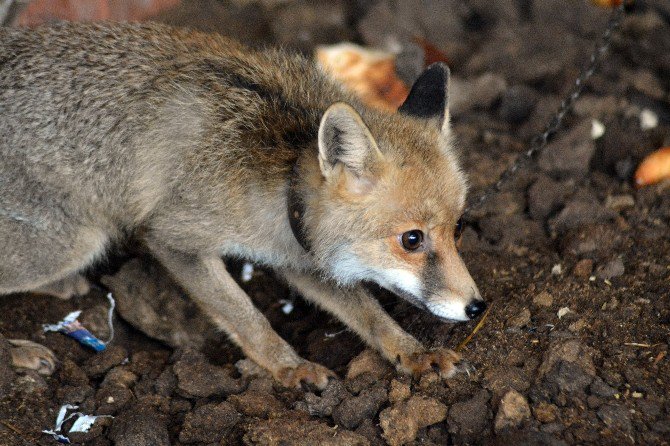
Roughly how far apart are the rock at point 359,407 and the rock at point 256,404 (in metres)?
0.36

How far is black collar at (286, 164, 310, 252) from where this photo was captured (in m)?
4.39

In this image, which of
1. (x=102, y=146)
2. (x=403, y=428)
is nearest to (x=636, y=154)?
(x=403, y=428)

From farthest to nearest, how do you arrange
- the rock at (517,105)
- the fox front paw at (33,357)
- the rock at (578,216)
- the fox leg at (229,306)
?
1. the rock at (517,105)
2. the rock at (578,216)
3. the fox leg at (229,306)
4. the fox front paw at (33,357)

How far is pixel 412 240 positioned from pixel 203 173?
1293 millimetres

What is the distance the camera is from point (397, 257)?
13.8 feet

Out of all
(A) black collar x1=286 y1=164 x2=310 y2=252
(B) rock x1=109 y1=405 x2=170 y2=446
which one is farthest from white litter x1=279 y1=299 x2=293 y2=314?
(B) rock x1=109 y1=405 x2=170 y2=446

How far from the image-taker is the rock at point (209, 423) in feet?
13.2

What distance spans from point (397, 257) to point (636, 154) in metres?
2.78

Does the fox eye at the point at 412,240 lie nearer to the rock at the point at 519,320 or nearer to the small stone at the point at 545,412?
the rock at the point at 519,320

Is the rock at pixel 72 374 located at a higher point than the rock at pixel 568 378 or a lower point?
lower

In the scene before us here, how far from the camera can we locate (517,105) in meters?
6.83

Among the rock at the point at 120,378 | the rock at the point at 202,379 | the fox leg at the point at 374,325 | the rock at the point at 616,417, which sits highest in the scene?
the rock at the point at 616,417

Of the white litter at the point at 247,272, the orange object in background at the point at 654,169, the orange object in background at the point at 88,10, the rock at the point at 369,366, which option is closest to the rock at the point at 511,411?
the rock at the point at 369,366

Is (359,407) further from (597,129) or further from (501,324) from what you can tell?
(597,129)
